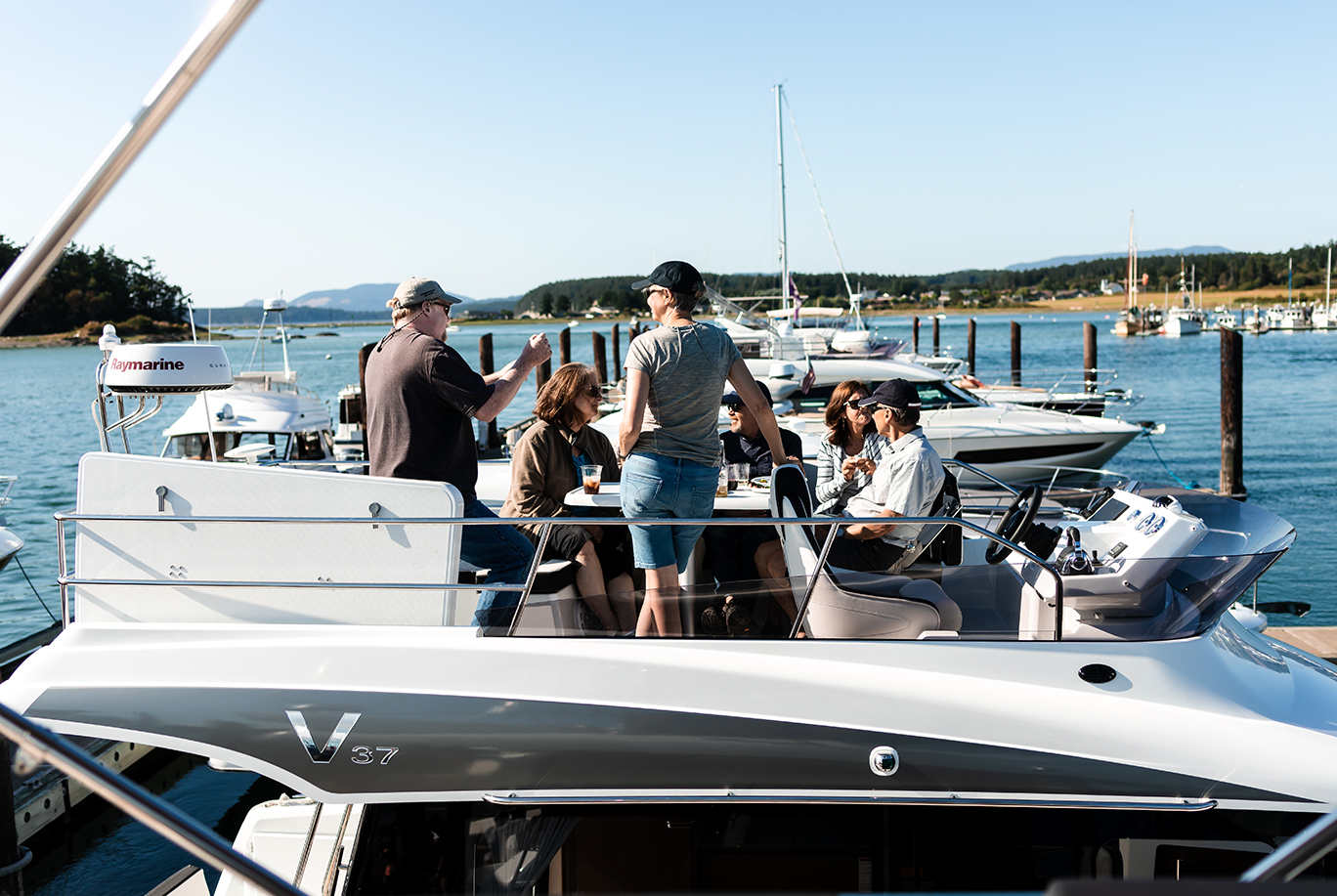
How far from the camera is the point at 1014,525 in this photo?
3.82 meters

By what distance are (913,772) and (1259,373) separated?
1837 inches

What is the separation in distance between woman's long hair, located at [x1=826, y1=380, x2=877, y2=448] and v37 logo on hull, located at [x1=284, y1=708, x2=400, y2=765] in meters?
2.90

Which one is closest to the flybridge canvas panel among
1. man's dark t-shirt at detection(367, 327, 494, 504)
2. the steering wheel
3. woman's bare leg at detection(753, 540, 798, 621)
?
man's dark t-shirt at detection(367, 327, 494, 504)

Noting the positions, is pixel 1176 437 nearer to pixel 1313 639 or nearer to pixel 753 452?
pixel 1313 639

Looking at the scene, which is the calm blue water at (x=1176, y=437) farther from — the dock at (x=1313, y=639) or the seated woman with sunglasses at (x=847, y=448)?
the seated woman with sunglasses at (x=847, y=448)

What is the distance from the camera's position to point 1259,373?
138 ft

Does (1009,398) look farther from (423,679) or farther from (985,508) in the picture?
(423,679)

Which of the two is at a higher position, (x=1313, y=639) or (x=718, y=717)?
(x=718, y=717)

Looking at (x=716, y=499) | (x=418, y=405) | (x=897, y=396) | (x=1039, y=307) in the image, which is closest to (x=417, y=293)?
(x=418, y=405)

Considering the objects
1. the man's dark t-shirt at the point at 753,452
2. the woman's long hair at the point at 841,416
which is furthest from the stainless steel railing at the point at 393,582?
the man's dark t-shirt at the point at 753,452

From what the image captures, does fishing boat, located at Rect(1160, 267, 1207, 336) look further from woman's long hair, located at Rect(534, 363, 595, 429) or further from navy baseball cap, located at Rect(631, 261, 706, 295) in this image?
navy baseball cap, located at Rect(631, 261, 706, 295)

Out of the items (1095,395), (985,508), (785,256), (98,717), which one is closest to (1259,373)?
(785,256)

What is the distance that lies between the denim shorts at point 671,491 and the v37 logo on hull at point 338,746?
1066 millimetres

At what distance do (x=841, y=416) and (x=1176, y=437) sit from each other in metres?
23.1
